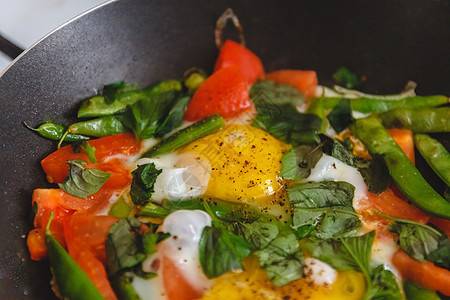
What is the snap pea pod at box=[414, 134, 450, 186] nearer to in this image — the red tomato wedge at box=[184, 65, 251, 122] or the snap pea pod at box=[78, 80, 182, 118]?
the red tomato wedge at box=[184, 65, 251, 122]

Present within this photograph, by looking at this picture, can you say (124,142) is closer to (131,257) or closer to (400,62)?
(131,257)

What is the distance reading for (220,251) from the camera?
2.48m

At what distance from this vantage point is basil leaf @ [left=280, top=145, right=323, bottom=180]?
9.55ft

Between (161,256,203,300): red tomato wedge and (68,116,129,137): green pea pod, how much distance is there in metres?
1.09

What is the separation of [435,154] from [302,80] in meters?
1.07

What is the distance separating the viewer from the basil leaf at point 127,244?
2494 millimetres

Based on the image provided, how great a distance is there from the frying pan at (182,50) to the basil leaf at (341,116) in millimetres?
394

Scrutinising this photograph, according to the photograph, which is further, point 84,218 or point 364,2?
point 364,2

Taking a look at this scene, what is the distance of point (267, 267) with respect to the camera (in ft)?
8.34

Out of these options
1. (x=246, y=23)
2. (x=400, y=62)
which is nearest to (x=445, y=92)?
(x=400, y=62)

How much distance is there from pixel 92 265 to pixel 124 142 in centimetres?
93

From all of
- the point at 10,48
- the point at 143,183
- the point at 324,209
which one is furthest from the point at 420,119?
the point at 10,48

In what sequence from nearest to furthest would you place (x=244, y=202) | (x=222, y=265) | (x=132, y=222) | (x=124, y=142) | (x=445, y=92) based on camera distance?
(x=222, y=265), (x=132, y=222), (x=244, y=202), (x=124, y=142), (x=445, y=92)

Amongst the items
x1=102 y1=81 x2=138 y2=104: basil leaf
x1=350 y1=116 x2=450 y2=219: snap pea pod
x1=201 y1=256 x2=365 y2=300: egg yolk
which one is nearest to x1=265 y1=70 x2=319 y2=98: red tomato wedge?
x1=350 y1=116 x2=450 y2=219: snap pea pod
